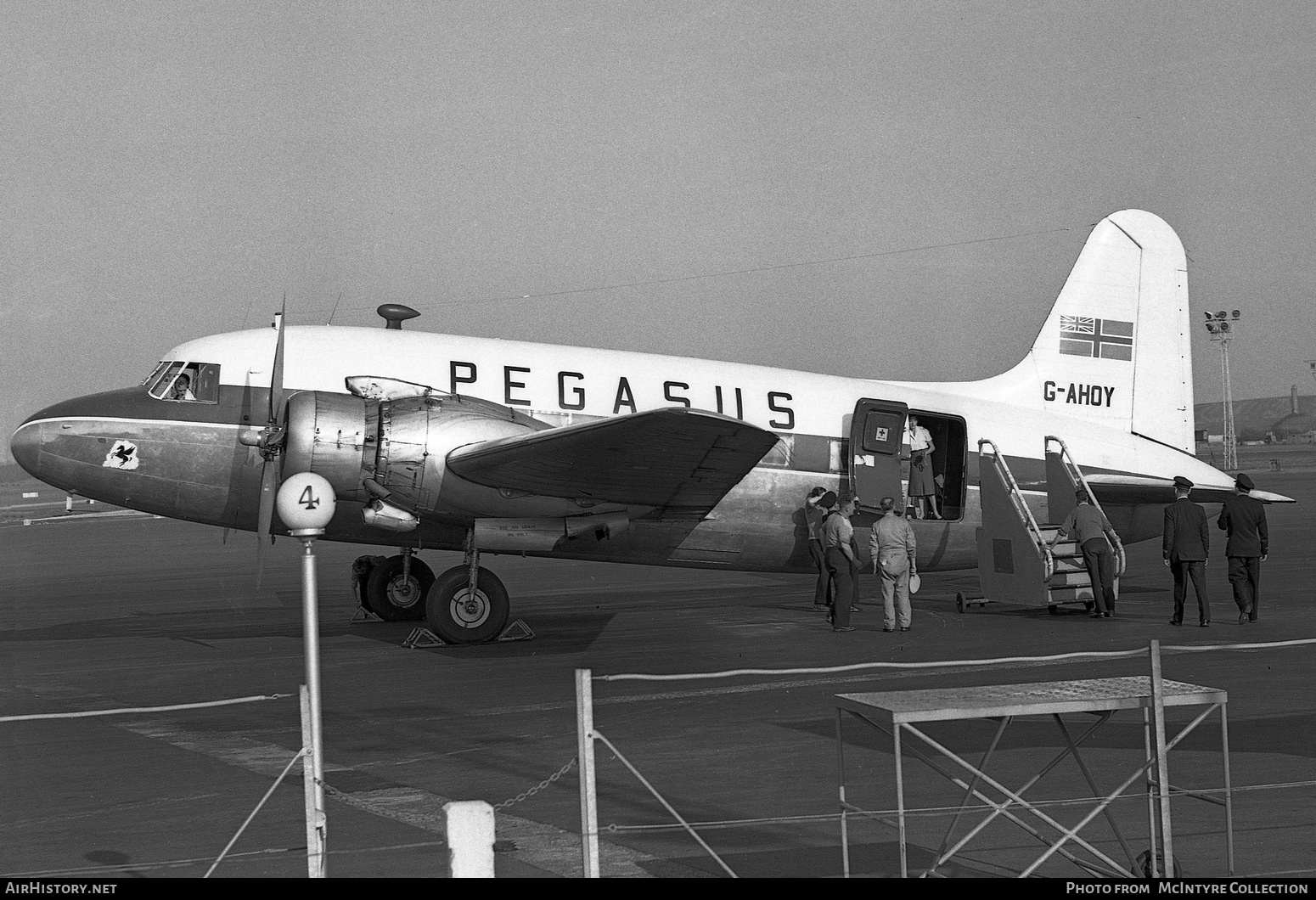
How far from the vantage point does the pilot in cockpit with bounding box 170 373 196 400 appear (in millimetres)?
16219

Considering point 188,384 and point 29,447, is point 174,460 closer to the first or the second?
point 188,384

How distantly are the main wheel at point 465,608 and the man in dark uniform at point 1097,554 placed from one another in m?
8.22

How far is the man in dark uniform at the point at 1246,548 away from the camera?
16578 millimetres

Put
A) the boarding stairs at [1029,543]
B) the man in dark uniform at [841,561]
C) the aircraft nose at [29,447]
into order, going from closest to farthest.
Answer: the aircraft nose at [29,447], the man in dark uniform at [841,561], the boarding stairs at [1029,543]

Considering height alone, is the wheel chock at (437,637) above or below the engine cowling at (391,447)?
below

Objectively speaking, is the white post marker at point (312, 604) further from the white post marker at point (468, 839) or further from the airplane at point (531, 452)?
the airplane at point (531, 452)

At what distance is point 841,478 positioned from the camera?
18.3 m

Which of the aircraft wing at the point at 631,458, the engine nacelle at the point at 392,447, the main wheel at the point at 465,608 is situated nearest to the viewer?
the aircraft wing at the point at 631,458

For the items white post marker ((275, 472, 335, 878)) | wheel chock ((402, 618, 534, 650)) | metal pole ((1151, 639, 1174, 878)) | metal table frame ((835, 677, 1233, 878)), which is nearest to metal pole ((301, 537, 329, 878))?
white post marker ((275, 472, 335, 878))

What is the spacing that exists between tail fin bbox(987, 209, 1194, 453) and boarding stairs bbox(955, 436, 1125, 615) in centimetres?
181

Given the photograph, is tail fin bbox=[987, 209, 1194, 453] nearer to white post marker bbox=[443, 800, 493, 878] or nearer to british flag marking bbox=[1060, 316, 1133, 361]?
british flag marking bbox=[1060, 316, 1133, 361]

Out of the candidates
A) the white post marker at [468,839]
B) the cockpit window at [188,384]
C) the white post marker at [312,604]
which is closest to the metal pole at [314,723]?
the white post marker at [312,604]

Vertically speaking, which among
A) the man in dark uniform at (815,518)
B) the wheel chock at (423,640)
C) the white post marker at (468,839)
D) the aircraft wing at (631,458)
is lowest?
the wheel chock at (423,640)
